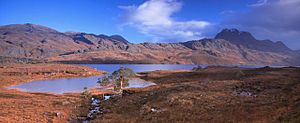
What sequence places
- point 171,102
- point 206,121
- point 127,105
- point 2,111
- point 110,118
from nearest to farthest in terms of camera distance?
point 206,121, point 110,118, point 2,111, point 171,102, point 127,105

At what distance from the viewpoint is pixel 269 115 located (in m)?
32.5

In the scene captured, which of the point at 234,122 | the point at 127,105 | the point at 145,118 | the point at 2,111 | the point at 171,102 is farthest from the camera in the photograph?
the point at 127,105

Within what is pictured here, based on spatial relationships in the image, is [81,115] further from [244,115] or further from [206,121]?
[244,115]

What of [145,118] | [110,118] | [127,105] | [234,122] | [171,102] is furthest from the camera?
[127,105]

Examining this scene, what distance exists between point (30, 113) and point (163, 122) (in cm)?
2546

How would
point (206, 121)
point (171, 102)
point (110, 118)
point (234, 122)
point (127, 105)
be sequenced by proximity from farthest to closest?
point (127, 105) < point (171, 102) < point (110, 118) < point (206, 121) < point (234, 122)

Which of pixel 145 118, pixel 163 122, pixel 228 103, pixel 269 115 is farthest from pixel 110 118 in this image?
pixel 269 115

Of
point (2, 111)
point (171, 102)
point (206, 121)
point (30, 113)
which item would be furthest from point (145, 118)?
point (2, 111)

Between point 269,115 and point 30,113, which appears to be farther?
point 30,113

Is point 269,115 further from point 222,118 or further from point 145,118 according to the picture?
point 145,118

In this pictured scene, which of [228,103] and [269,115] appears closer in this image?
[269,115]

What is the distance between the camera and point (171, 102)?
173 ft

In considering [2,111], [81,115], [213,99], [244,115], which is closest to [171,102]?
[213,99]

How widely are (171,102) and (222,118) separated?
729 inches
